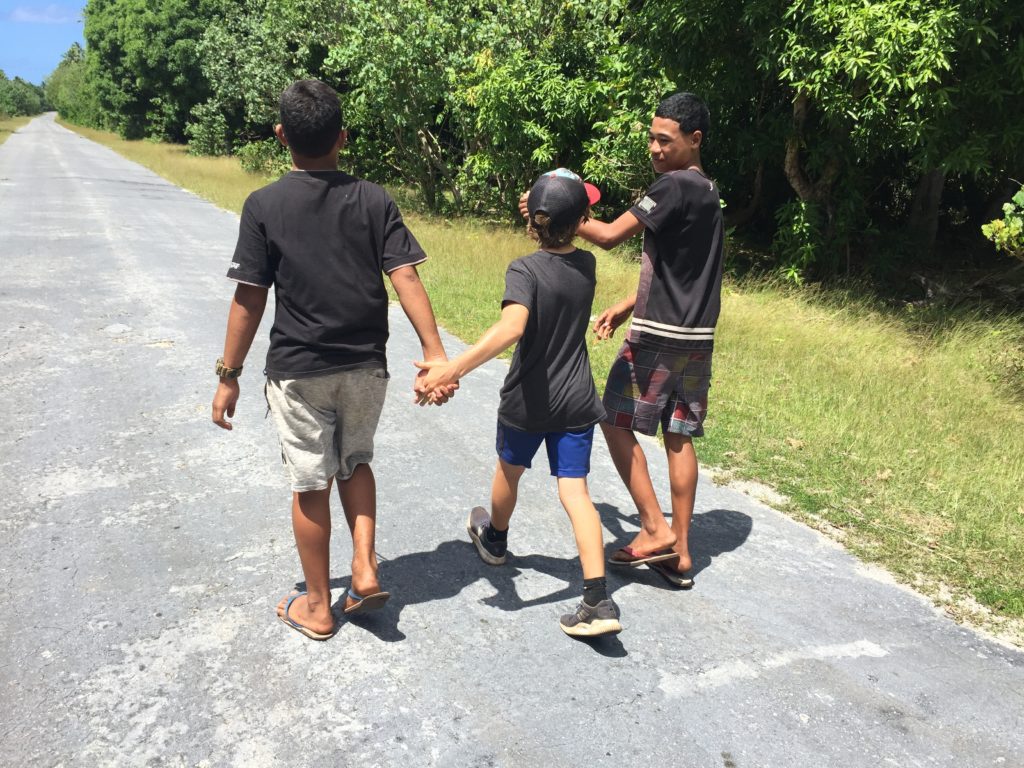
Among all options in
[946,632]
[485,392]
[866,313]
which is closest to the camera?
[946,632]

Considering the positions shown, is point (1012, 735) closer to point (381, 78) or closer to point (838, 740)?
point (838, 740)

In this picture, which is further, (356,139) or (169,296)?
(356,139)

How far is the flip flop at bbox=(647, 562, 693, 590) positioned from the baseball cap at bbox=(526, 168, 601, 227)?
1.51 meters

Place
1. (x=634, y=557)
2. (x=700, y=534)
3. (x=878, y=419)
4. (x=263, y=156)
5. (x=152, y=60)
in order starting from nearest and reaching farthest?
(x=634, y=557)
(x=700, y=534)
(x=878, y=419)
(x=263, y=156)
(x=152, y=60)

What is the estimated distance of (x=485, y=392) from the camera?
19.2ft

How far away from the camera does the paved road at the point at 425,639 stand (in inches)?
92.2

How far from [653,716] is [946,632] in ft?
4.65

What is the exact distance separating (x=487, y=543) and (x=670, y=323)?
47.6 inches

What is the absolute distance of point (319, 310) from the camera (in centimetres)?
257

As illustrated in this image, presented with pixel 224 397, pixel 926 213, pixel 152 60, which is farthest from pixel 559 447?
pixel 152 60

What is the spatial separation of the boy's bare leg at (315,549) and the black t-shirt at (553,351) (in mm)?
758

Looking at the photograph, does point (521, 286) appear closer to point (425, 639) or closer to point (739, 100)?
point (425, 639)

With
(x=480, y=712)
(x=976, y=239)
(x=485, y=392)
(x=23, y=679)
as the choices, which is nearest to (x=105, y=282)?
(x=485, y=392)

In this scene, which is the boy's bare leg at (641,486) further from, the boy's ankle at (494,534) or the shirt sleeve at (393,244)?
the shirt sleeve at (393,244)
